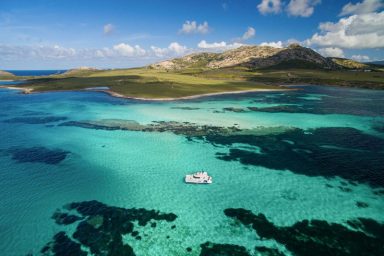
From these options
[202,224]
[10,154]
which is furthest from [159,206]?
[10,154]

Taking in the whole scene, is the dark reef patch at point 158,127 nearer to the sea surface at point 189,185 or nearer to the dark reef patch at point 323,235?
the sea surface at point 189,185

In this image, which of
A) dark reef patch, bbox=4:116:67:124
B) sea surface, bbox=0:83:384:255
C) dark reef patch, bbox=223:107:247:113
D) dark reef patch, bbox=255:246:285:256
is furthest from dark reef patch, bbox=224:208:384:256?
dark reef patch, bbox=4:116:67:124

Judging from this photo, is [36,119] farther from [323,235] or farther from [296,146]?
[323,235]

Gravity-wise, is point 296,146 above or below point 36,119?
above

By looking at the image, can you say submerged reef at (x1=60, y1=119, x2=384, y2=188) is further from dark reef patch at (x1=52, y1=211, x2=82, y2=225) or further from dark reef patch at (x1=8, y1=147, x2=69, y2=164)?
dark reef patch at (x1=52, y1=211, x2=82, y2=225)

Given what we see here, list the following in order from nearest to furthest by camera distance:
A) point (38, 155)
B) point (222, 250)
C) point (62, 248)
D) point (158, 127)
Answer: point (222, 250)
point (62, 248)
point (38, 155)
point (158, 127)

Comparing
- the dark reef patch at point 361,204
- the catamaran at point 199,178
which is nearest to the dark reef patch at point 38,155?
the catamaran at point 199,178

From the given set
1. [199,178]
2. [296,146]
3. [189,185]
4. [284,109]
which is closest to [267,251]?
[189,185]
